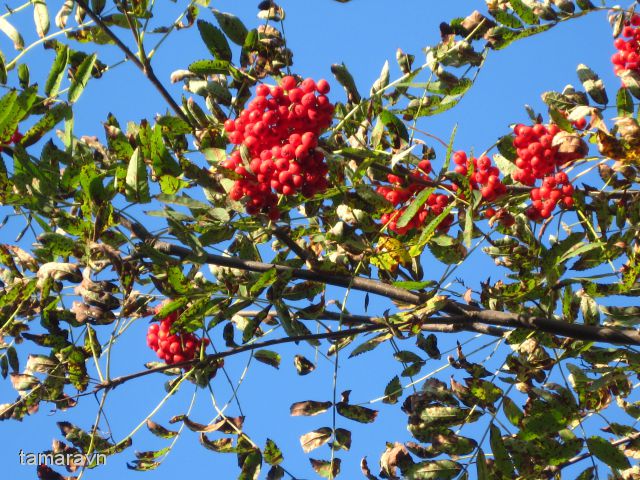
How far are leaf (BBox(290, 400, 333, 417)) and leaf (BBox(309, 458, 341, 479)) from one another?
0.18 metres

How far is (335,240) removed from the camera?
267 cm

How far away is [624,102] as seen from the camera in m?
2.74

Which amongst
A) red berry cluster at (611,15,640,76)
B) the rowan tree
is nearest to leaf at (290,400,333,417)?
the rowan tree

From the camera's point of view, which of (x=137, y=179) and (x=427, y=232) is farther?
(x=427, y=232)

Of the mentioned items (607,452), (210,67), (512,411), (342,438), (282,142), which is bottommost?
(607,452)

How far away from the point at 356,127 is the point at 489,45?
1.66 feet

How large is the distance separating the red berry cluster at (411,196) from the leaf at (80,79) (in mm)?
984

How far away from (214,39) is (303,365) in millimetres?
1230

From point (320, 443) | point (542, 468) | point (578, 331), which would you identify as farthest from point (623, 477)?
point (320, 443)

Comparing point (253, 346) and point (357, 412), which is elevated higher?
point (253, 346)

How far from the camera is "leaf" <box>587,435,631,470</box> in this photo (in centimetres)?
257

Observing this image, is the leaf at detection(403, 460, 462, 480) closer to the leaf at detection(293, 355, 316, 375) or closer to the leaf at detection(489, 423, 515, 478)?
the leaf at detection(489, 423, 515, 478)

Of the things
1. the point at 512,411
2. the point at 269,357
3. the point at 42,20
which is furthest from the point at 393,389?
the point at 42,20

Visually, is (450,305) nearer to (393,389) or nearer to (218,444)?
(393,389)
